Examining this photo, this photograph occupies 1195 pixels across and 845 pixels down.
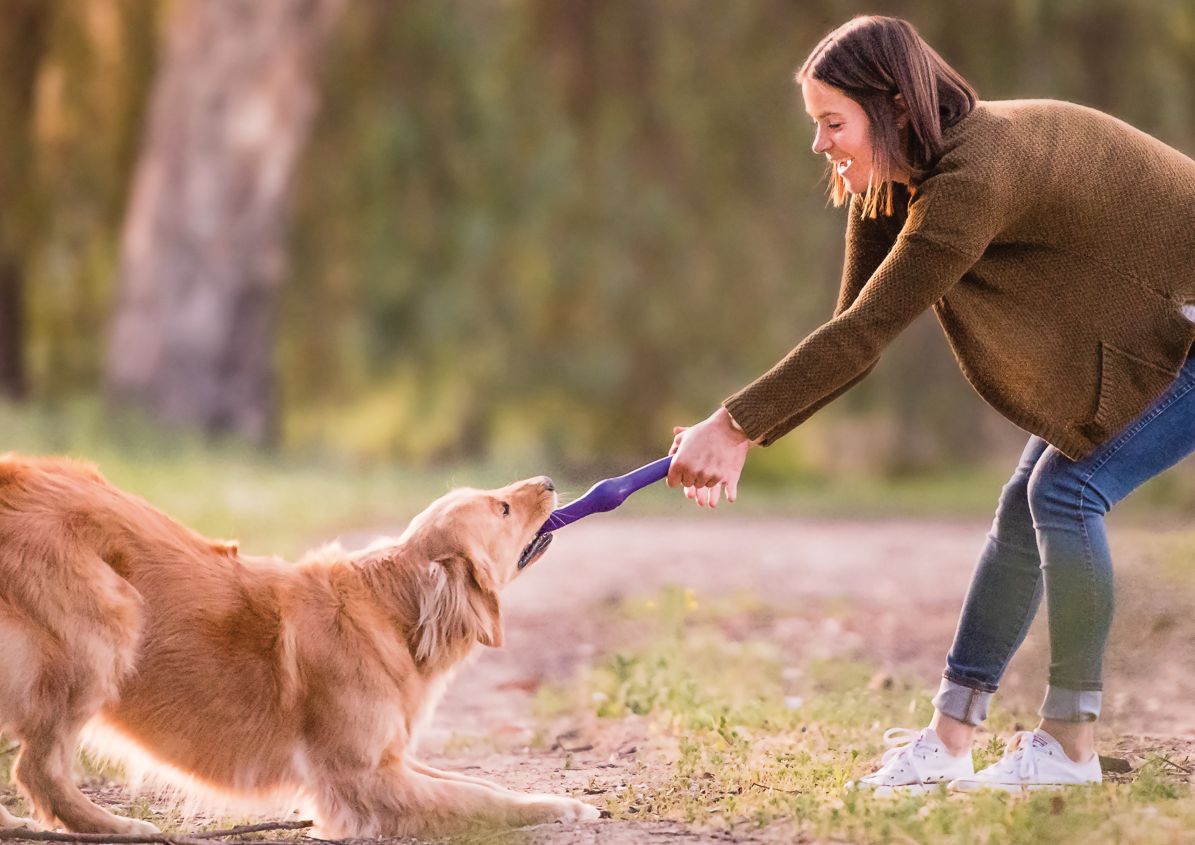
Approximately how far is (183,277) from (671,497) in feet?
14.3

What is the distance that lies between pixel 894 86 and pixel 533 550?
5.15 feet

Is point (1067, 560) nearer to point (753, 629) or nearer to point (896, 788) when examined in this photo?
point (896, 788)

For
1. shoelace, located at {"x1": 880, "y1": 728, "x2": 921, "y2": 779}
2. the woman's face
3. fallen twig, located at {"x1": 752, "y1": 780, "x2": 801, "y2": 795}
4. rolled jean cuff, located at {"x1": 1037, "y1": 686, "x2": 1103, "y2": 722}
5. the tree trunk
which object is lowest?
fallen twig, located at {"x1": 752, "y1": 780, "x2": 801, "y2": 795}

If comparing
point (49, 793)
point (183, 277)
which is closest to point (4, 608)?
point (49, 793)

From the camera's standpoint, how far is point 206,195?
41.6ft

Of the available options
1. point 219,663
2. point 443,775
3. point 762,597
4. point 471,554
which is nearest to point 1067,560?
point 471,554

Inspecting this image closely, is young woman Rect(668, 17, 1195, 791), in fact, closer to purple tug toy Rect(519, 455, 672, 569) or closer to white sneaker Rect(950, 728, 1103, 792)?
white sneaker Rect(950, 728, 1103, 792)

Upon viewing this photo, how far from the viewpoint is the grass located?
338 centimetres

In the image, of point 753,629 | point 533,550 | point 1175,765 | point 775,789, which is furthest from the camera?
point 753,629

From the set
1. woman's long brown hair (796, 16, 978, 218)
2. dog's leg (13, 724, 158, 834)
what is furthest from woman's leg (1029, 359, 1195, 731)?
dog's leg (13, 724, 158, 834)

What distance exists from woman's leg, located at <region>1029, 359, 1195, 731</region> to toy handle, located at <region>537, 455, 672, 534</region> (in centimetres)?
93

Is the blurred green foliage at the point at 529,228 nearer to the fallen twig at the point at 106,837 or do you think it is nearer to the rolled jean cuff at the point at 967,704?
the rolled jean cuff at the point at 967,704

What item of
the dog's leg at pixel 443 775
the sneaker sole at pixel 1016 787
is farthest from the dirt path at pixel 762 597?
the sneaker sole at pixel 1016 787

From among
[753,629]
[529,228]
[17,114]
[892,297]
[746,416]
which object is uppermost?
[17,114]
